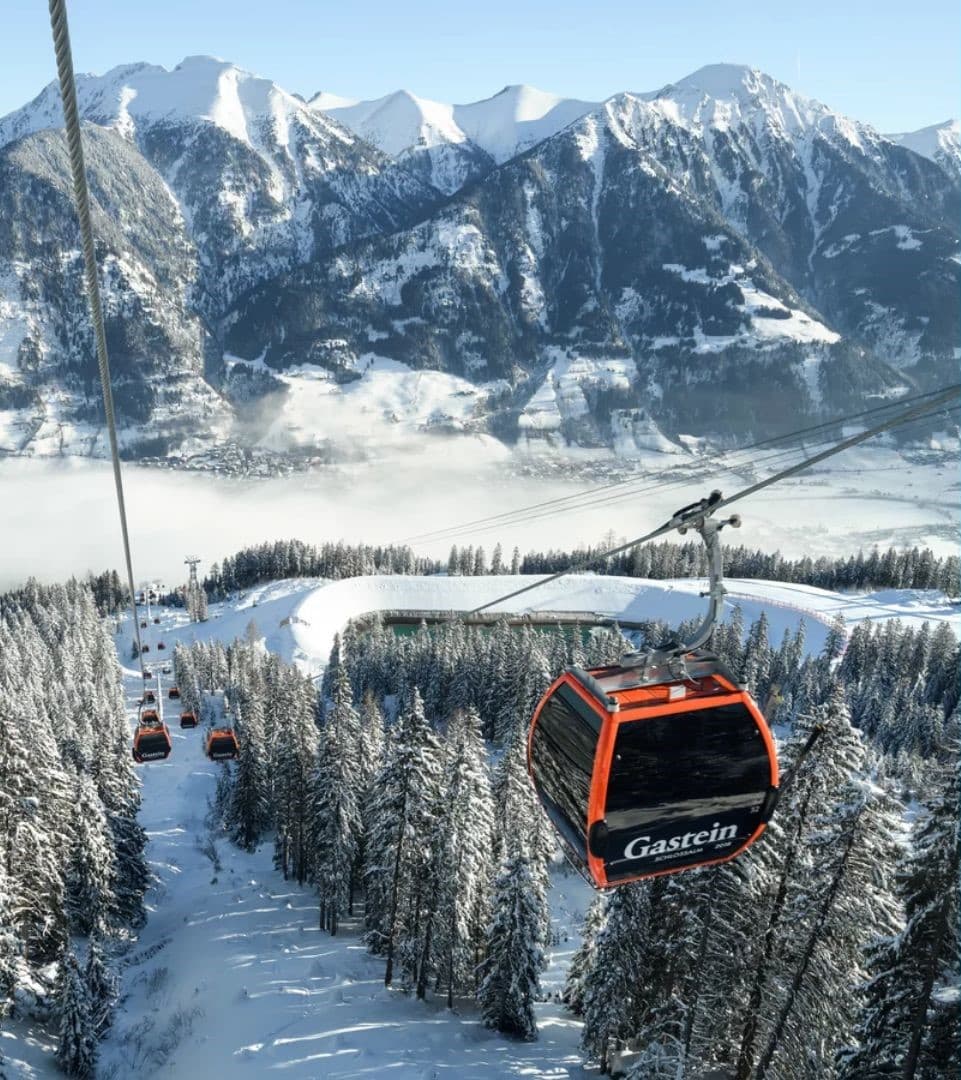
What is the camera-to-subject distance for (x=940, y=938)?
48.1ft

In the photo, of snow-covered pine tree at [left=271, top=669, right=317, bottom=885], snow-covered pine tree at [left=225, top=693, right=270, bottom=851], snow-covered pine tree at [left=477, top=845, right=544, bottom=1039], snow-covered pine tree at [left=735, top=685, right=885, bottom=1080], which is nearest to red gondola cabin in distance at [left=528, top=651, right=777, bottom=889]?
snow-covered pine tree at [left=735, top=685, right=885, bottom=1080]

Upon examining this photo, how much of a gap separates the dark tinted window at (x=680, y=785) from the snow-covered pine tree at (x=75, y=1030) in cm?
2791

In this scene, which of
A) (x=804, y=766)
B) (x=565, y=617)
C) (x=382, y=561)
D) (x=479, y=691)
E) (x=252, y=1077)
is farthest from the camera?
(x=382, y=561)

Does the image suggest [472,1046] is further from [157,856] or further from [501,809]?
[157,856]

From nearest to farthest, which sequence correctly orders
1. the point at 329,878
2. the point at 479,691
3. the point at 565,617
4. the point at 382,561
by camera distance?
the point at 329,878 < the point at 479,691 < the point at 565,617 < the point at 382,561

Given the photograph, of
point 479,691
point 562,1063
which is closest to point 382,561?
point 479,691

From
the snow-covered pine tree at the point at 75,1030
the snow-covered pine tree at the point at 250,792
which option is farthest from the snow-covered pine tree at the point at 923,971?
the snow-covered pine tree at the point at 250,792

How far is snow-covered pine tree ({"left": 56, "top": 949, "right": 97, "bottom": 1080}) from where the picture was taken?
88.1 feet

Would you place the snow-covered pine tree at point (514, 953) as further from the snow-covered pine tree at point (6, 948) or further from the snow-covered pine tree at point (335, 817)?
the snow-covered pine tree at point (6, 948)

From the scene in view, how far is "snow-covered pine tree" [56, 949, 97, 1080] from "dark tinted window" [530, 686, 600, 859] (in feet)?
86.5

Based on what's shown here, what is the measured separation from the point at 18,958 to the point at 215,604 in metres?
156

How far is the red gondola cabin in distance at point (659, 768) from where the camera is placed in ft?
30.3

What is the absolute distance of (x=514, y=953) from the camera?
96.9ft

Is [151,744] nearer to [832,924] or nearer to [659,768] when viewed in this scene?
[832,924]
